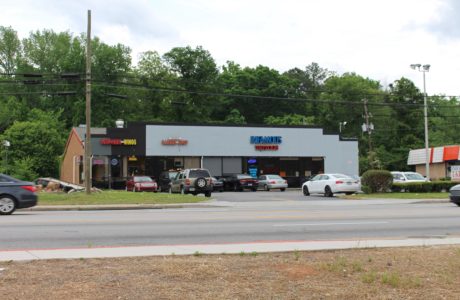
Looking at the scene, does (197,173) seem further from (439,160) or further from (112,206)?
(439,160)

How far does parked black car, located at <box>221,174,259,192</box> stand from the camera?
148 feet

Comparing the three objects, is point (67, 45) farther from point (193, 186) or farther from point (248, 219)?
point (248, 219)

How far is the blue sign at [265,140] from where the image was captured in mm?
50781

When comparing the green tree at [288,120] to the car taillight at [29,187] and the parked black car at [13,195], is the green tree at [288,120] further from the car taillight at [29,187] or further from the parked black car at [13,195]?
the parked black car at [13,195]

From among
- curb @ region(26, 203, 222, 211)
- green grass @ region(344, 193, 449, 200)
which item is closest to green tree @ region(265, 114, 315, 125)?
green grass @ region(344, 193, 449, 200)

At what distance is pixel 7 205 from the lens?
20.0m

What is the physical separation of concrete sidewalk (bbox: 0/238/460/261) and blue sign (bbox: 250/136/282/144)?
38.8 m

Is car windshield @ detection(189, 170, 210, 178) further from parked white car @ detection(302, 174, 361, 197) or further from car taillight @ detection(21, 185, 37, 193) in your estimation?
car taillight @ detection(21, 185, 37, 193)

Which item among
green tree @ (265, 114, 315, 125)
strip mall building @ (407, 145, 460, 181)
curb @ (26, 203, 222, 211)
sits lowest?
curb @ (26, 203, 222, 211)

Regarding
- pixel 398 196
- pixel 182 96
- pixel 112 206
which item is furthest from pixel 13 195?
pixel 182 96

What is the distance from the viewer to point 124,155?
47.2 m

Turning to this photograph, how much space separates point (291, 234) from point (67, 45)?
75856 mm

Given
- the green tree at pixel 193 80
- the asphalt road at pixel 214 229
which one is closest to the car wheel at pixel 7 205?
the asphalt road at pixel 214 229

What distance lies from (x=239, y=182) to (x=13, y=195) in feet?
88.4
